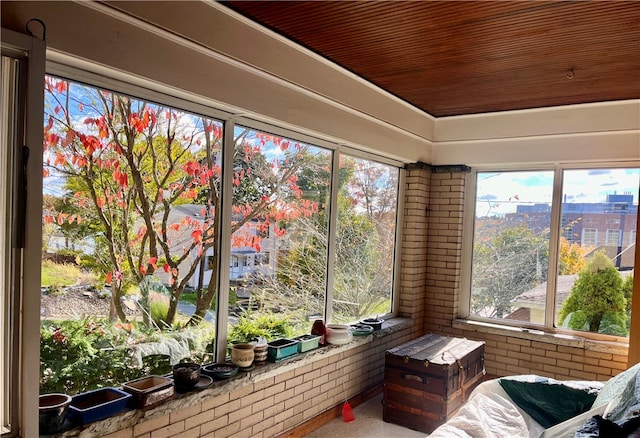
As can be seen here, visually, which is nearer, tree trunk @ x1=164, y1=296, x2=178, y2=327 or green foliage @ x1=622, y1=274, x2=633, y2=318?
tree trunk @ x1=164, y1=296, x2=178, y2=327

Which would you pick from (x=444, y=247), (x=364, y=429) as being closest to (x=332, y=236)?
(x=364, y=429)

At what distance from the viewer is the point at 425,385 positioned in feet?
10.9

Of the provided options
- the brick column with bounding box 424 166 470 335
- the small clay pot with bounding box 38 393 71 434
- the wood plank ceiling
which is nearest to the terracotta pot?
the small clay pot with bounding box 38 393 71 434

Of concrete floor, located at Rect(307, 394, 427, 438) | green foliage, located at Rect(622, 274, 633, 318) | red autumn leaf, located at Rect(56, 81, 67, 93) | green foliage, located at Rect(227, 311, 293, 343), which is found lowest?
concrete floor, located at Rect(307, 394, 427, 438)

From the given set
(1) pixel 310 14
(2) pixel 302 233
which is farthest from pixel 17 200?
(2) pixel 302 233

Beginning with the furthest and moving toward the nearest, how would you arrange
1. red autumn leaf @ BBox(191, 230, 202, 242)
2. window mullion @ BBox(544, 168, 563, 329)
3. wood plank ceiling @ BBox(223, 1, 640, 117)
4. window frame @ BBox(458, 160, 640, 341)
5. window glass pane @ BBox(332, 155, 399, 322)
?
window mullion @ BBox(544, 168, 563, 329)
window frame @ BBox(458, 160, 640, 341)
window glass pane @ BBox(332, 155, 399, 322)
red autumn leaf @ BBox(191, 230, 202, 242)
wood plank ceiling @ BBox(223, 1, 640, 117)

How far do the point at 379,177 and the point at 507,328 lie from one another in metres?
2.02

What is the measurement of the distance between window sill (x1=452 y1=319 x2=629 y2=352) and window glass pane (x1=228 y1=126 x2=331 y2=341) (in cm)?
186

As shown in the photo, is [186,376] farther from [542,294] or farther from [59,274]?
[542,294]

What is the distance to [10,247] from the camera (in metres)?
1.69

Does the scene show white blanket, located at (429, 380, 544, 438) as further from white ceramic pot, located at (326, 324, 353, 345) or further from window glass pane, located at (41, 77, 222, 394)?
window glass pane, located at (41, 77, 222, 394)

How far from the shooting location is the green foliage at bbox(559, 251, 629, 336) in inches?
156

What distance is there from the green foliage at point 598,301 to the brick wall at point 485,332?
165 millimetres

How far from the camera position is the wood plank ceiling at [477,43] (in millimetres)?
2342
